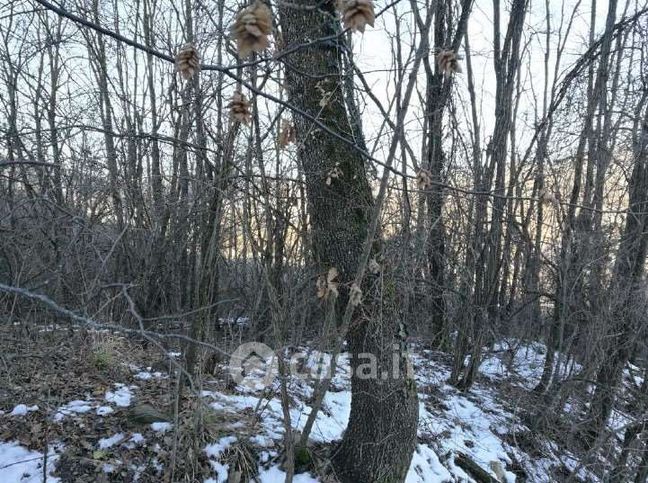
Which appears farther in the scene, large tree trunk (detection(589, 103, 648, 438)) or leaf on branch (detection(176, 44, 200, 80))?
large tree trunk (detection(589, 103, 648, 438))

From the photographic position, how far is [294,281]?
4.85 metres

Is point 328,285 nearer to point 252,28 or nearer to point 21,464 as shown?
point 252,28

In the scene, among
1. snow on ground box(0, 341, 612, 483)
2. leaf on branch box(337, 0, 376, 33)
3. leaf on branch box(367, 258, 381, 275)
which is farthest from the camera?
snow on ground box(0, 341, 612, 483)

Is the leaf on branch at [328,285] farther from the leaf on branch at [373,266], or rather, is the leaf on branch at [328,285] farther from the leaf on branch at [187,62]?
the leaf on branch at [187,62]

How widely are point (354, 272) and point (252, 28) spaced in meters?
2.16

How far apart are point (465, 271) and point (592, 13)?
742cm

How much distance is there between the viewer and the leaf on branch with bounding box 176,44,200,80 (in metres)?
1.42

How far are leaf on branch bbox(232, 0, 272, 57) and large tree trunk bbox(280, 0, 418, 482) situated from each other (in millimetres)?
1893

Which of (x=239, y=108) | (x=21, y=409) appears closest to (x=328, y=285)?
(x=239, y=108)

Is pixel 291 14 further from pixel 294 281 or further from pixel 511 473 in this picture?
pixel 511 473

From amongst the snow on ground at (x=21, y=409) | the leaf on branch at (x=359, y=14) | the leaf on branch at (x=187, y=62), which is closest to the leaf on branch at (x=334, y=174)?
the leaf on branch at (x=187, y=62)

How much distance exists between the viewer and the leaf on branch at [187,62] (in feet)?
4.66

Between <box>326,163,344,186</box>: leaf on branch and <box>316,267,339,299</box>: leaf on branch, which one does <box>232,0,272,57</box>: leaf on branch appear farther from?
<box>326,163,344,186</box>: leaf on branch

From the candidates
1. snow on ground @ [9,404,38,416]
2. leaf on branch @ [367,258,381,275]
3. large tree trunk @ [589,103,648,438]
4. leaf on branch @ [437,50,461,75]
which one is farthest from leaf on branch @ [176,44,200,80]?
large tree trunk @ [589,103,648,438]
